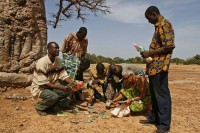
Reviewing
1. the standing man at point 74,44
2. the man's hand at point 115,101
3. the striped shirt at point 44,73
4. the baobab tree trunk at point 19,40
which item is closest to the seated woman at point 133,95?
the man's hand at point 115,101

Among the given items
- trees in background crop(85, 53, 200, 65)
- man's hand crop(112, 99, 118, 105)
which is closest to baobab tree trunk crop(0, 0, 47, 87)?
man's hand crop(112, 99, 118, 105)

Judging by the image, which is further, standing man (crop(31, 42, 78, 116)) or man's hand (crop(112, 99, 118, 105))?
man's hand (crop(112, 99, 118, 105))

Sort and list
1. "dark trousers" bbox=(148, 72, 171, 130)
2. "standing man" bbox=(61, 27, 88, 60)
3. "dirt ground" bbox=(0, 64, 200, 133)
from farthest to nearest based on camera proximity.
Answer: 1. "standing man" bbox=(61, 27, 88, 60)
2. "dirt ground" bbox=(0, 64, 200, 133)
3. "dark trousers" bbox=(148, 72, 171, 130)

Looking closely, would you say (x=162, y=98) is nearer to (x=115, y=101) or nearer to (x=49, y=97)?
(x=115, y=101)

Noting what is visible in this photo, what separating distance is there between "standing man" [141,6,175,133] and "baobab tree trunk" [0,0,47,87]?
2.93 m

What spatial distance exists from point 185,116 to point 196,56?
22867mm

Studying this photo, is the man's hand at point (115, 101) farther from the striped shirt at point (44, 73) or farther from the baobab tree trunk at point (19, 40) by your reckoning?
the baobab tree trunk at point (19, 40)

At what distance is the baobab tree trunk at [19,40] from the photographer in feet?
17.7

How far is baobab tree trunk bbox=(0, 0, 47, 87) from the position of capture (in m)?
5.40

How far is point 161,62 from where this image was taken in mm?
3568

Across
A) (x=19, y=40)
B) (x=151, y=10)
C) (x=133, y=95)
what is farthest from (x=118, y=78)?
(x=19, y=40)

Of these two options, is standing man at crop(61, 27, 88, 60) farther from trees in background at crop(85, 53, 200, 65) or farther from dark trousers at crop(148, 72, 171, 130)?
trees in background at crop(85, 53, 200, 65)

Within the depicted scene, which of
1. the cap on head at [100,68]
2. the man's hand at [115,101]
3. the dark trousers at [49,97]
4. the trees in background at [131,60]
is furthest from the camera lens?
the trees in background at [131,60]

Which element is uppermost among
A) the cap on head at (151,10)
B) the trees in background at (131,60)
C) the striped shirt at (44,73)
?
the cap on head at (151,10)
